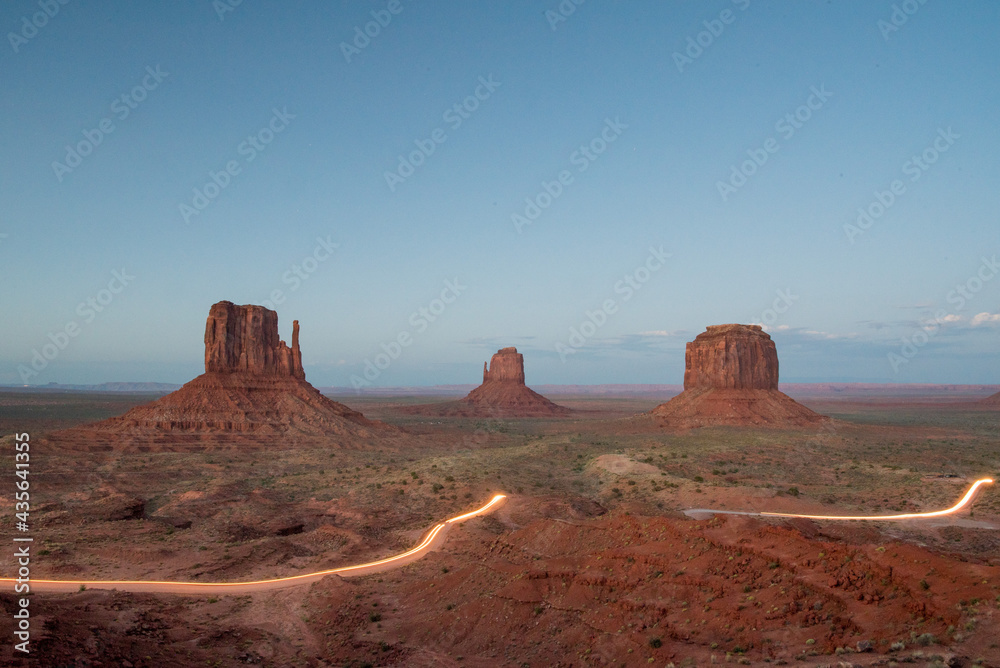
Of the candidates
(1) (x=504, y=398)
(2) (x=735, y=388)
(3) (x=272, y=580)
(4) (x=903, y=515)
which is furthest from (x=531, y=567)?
(1) (x=504, y=398)

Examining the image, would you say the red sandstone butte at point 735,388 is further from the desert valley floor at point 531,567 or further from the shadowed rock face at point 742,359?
the desert valley floor at point 531,567

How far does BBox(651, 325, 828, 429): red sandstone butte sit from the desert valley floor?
3172 cm

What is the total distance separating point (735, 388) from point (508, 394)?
65471 mm

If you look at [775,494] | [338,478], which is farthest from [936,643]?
[338,478]

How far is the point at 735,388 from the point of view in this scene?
264 feet

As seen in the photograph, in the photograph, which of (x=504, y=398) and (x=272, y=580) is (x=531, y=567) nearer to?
(x=272, y=580)

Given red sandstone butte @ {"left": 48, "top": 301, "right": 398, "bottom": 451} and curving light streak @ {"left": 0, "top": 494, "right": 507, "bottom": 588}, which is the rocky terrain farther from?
curving light streak @ {"left": 0, "top": 494, "right": 507, "bottom": 588}

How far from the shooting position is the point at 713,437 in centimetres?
6362

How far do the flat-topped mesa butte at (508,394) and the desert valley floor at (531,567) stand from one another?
8725 centimetres

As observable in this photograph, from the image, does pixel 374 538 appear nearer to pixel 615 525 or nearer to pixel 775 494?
pixel 615 525

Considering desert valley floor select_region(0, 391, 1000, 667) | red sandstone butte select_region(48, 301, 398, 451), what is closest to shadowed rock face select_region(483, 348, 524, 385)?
red sandstone butte select_region(48, 301, 398, 451)

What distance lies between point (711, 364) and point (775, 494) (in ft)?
185

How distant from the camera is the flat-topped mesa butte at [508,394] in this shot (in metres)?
132

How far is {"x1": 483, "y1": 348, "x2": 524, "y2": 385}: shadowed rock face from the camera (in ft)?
Result: 474
